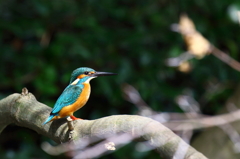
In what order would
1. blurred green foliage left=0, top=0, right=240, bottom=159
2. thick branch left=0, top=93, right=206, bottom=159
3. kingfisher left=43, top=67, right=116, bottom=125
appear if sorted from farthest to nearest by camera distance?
blurred green foliage left=0, top=0, right=240, bottom=159 → kingfisher left=43, top=67, right=116, bottom=125 → thick branch left=0, top=93, right=206, bottom=159

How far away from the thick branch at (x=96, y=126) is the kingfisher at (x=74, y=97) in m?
0.05

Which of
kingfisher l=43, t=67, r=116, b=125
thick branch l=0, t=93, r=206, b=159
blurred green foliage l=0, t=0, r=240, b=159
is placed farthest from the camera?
blurred green foliage l=0, t=0, r=240, b=159

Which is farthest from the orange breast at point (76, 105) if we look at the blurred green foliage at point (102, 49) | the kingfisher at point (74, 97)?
the blurred green foliage at point (102, 49)

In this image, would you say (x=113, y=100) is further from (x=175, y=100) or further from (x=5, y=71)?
(x=5, y=71)

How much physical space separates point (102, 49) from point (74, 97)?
1.45m

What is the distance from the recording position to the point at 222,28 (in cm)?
404

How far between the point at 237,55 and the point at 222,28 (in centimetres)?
41

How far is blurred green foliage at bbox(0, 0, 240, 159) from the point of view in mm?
3541

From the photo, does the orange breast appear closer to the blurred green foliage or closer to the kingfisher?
the kingfisher

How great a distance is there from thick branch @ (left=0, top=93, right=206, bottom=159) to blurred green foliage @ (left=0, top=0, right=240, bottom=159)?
1.31 meters

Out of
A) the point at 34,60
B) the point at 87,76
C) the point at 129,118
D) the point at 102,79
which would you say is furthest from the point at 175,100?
the point at 129,118

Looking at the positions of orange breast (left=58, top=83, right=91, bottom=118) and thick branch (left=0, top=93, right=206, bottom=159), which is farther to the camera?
orange breast (left=58, top=83, right=91, bottom=118)

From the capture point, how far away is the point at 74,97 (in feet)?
7.39

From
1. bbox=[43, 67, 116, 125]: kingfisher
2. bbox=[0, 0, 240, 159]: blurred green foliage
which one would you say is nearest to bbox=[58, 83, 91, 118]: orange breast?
bbox=[43, 67, 116, 125]: kingfisher
